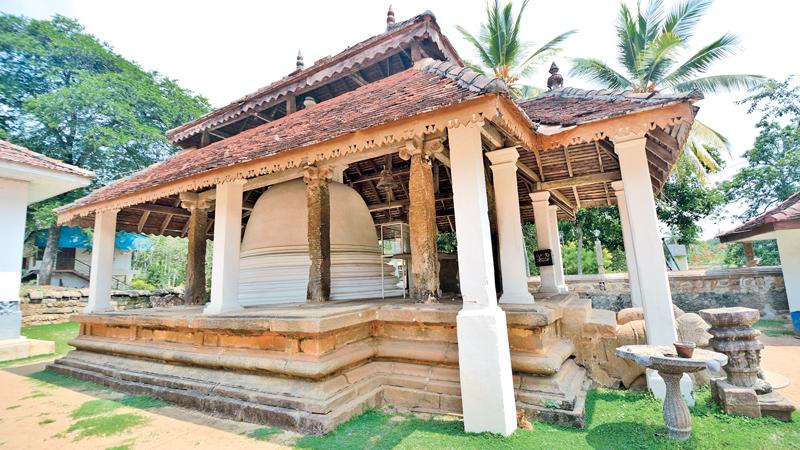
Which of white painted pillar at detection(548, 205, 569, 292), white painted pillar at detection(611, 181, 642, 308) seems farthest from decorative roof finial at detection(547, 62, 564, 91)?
white painted pillar at detection(548, 205, 569, 292)

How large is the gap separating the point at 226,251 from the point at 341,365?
293 cm

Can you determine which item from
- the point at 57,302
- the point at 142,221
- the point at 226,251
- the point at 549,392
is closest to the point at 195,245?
the point at 226,251

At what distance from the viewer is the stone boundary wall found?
11219 millimetres

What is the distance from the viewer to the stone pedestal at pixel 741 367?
3980 millimetres

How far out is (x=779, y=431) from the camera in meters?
3.62

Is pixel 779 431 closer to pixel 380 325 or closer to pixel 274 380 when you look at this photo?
pixel 380 325

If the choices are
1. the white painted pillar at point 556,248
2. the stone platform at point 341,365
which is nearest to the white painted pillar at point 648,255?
the stone platform at point 341,365

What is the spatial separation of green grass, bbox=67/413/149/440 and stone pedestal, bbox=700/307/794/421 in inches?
261

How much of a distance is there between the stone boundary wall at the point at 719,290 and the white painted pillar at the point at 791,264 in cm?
86

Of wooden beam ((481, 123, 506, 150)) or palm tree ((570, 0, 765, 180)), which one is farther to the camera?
palm tree ((570, 0, 765, 180))

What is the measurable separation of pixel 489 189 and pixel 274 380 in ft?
15.1

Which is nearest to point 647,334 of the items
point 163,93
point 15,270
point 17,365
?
point 17,365

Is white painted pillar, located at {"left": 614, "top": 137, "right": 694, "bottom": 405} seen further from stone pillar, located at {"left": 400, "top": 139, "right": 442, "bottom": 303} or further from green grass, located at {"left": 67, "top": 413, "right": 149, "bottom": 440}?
green grass, located at {"left": 67, "top": 413, "right": 149, "bottom": 440}

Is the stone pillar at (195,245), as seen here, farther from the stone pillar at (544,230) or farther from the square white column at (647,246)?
the square white column at (647,246)
